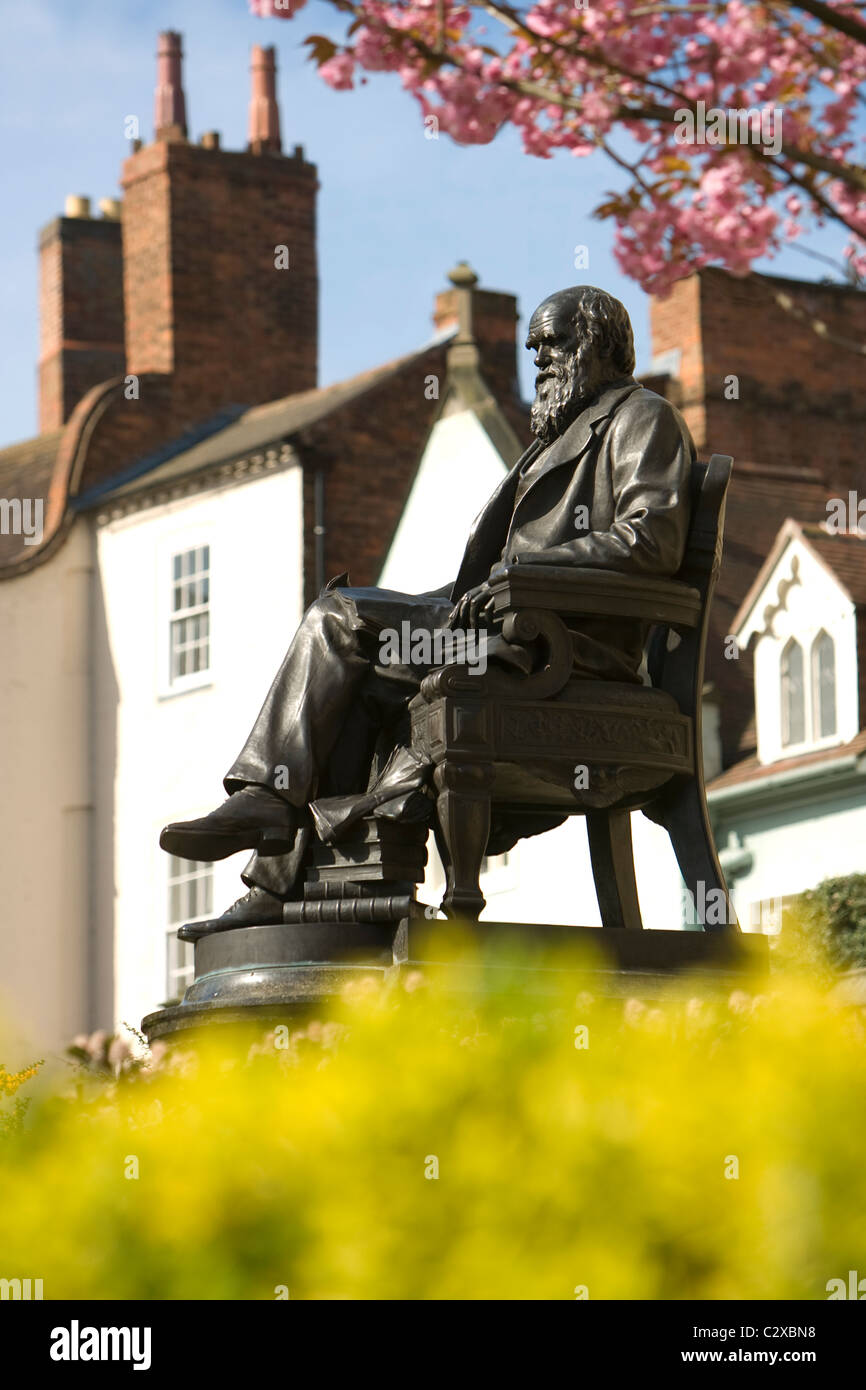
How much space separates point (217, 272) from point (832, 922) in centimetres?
1434

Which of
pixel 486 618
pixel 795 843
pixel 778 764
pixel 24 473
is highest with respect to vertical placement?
pixel 24 473

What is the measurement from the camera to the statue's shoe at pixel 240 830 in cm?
726

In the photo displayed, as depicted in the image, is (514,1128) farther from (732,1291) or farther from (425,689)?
(425,689)

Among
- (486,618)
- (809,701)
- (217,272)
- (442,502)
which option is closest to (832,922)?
(809,701)

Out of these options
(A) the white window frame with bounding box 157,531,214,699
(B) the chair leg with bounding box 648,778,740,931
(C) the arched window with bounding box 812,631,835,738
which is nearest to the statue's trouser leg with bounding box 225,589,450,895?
(B) the chair leg with bounding box 648,778,740,931

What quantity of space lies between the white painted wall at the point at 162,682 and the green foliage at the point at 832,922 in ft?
23.9

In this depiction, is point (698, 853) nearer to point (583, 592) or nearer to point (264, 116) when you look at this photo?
point (583, 592)

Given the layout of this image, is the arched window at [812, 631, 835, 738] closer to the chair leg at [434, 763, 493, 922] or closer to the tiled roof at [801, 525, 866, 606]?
the tiled roof at [801, 525, 866, 606]

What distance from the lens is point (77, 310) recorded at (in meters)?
36.7

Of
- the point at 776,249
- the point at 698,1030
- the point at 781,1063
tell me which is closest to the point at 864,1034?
the point at 698,1030

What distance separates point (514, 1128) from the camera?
11.0 ft

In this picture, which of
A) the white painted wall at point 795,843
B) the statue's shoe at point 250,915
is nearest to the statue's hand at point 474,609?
the statue's shoe at point 250,915

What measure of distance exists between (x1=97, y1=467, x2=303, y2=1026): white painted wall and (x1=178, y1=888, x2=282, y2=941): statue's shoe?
18315 millimetres

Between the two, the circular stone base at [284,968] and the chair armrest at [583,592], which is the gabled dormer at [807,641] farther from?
the circular stone base at [284,968]
